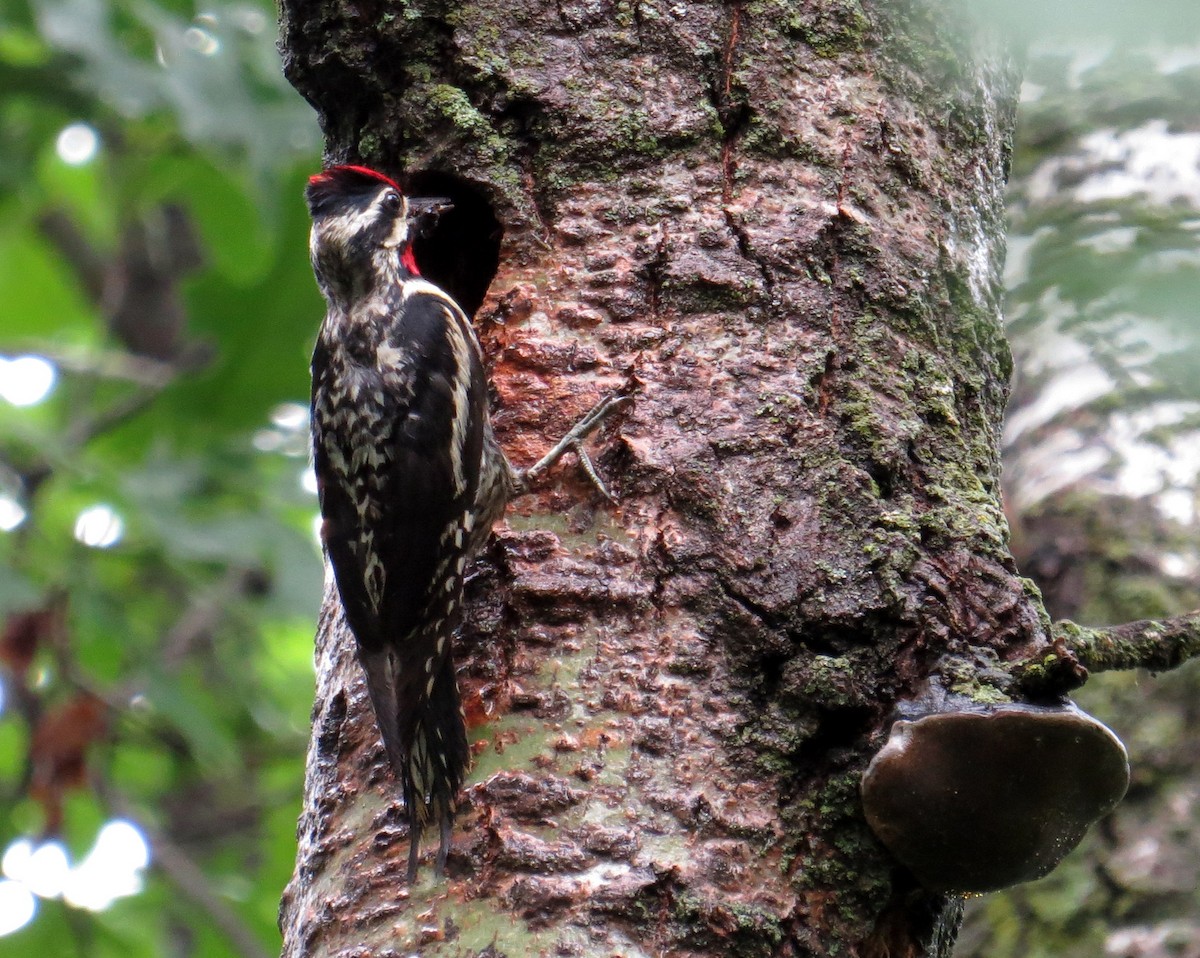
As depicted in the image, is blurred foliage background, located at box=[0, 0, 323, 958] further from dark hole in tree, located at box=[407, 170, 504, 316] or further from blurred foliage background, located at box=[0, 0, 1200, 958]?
dark hole in tree, located at box=[407, 170, 504, 316]

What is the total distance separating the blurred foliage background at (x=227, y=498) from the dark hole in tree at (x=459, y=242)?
45.2 inches

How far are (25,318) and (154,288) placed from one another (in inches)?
50.5

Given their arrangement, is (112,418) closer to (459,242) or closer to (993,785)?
(459,242)

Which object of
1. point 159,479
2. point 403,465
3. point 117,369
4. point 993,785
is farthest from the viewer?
point 117,369

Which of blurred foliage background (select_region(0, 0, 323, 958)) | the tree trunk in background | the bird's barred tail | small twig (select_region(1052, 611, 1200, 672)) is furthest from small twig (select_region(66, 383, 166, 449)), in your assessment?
small twig (select_region(1052, 611, 1200, 672))

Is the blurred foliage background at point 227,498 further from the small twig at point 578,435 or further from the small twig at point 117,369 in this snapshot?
the small twig at point 578,435

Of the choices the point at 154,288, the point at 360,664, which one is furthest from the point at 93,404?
the point at 360,664

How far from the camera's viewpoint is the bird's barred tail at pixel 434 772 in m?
2.34

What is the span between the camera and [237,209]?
5.48 metres

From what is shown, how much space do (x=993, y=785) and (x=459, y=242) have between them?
6.06ft

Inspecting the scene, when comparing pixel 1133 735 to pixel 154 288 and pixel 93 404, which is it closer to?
pixel 93 404

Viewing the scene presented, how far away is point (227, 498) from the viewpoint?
564cm

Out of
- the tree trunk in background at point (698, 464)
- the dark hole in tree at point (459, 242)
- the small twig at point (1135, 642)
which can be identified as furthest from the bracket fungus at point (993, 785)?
the dark hole in tree at point (459, 242)

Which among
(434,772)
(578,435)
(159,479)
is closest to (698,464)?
(578,435)
